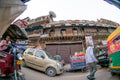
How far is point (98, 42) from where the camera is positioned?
29281mm

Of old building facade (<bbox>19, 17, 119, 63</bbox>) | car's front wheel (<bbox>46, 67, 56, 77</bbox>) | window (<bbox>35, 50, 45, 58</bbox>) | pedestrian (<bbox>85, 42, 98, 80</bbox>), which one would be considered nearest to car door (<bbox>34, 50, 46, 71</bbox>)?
window (<bbox>35, 50, 45, 58</bbox>)

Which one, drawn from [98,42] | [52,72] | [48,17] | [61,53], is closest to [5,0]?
[52,72]

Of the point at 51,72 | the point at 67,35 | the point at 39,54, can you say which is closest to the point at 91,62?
the point at 51,72

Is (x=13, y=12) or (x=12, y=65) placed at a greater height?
(x=13, y=12)

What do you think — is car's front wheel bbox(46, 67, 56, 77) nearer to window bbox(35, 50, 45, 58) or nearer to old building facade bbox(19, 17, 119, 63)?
window bbox(35, 50, 45, 58)

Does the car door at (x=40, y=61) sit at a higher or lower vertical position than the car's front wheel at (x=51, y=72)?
higher

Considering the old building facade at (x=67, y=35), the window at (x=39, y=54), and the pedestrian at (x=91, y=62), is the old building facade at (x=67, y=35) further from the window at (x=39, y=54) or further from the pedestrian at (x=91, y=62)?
the pedestrian at (x=91, y=62)

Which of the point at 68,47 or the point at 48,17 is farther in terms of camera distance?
the point at 48,17

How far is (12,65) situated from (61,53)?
792 inches

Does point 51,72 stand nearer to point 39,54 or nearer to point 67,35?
point 39,54

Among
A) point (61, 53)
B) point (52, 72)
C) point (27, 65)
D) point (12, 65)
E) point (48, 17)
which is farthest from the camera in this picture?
point (48, 17)

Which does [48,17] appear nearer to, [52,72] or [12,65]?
[52,72]

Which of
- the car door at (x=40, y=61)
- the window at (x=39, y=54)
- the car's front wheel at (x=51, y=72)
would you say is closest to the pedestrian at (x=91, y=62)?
the car's front wheel at (x=51, y=72)

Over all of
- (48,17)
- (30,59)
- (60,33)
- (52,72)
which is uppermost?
(48,17)
